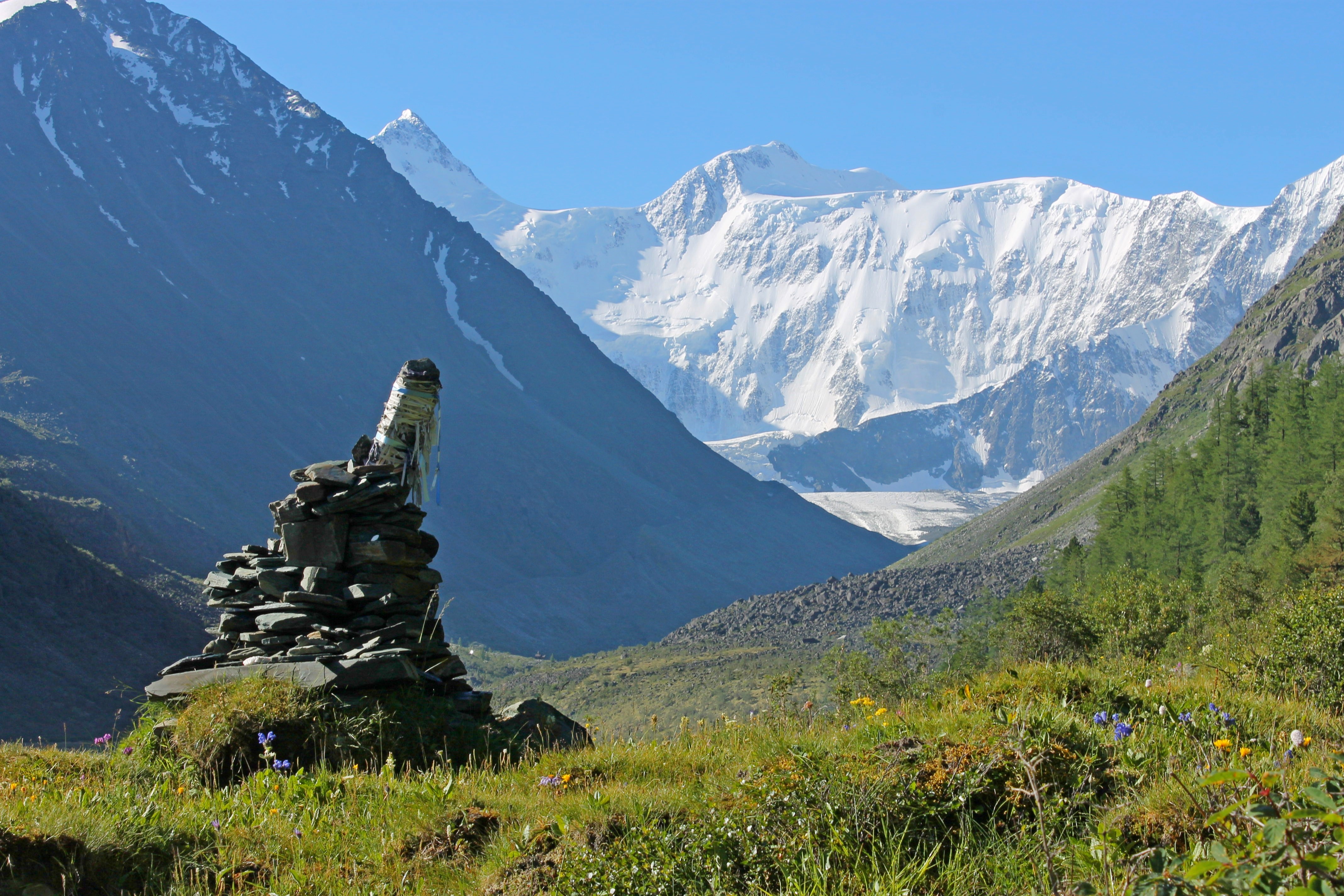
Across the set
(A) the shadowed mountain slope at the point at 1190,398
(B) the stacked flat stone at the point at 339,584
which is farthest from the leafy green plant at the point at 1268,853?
(A) the shadowed mountain slope at the point at 1190,398

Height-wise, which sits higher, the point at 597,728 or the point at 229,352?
the point at 229,352

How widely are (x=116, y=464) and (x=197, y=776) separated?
142623mm

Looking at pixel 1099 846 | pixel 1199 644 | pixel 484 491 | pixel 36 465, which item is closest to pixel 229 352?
pixel 484 491

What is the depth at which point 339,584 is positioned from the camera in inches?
498

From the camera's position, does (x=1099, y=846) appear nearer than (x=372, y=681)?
Yes

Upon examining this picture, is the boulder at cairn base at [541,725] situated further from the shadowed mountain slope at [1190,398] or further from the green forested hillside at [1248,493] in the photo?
the shadowed mountain slope at [1190,398]

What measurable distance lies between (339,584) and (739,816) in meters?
8.47

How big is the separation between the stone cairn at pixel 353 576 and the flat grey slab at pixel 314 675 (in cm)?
5

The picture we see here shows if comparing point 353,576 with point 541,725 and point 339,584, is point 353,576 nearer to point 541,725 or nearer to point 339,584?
point 339,584

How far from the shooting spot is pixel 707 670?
3750 inches

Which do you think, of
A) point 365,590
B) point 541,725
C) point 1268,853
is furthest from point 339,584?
point 1268,853

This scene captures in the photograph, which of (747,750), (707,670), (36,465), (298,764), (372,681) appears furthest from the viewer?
(36,465)

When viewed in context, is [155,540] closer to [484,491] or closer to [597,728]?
[484,491]

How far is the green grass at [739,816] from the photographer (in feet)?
16.7
